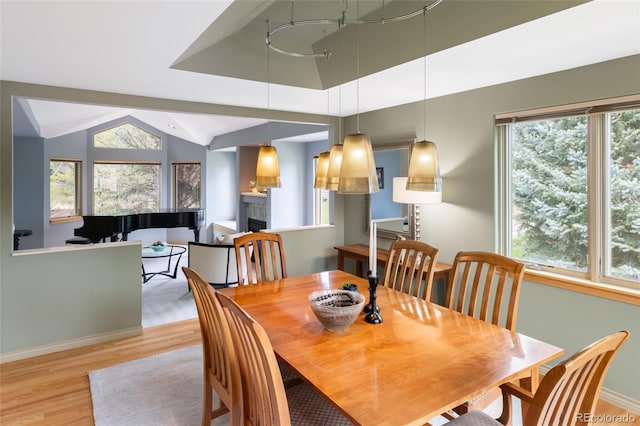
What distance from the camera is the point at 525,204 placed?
10.8 ft

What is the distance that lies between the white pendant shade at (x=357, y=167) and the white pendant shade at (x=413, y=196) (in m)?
1.76

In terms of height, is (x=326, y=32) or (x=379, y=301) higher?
(x=326, y=32)

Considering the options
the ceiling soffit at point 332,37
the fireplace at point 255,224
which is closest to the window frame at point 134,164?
the fireplace at point 255,224

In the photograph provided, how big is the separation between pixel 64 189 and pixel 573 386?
936cm

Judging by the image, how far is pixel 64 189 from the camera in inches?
319

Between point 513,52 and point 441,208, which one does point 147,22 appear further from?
point 441,208

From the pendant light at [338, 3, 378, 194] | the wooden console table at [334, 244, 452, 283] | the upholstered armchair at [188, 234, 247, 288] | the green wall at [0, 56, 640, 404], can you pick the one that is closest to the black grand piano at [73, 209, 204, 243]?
the upholstered armchair at [188, 234, 247, 288]

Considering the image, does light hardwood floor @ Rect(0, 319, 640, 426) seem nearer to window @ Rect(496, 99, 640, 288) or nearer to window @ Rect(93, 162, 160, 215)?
window @ Rect(496, 99, 640, 288)

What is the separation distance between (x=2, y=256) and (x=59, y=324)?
0.76 meters

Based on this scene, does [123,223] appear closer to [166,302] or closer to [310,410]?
[166,302]

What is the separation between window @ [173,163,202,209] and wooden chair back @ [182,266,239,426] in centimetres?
774

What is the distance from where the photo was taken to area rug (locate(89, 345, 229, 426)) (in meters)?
2.49

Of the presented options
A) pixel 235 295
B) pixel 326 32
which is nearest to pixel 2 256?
pixel 235 295

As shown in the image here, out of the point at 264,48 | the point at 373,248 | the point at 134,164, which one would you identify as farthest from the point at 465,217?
the point at 134,164
